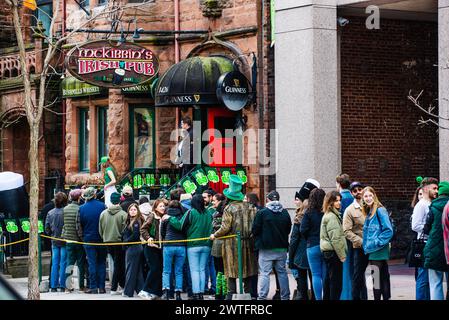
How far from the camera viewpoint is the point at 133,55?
2286 cm

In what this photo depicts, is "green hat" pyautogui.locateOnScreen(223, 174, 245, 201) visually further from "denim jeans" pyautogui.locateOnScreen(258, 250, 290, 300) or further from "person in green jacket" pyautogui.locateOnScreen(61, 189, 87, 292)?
"person in green jacket" pyautogui.locateOnScreen(61, 189, 87, 292)

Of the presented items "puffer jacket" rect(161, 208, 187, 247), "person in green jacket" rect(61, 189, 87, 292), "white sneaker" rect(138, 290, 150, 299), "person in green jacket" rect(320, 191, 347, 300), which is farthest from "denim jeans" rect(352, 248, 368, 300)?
"person in green jacket" rect(61, 189, 87, 292)

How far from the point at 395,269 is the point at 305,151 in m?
2.76

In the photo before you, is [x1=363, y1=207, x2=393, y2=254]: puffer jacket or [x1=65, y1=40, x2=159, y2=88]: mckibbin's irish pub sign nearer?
[x1=363, y1=207, x2=393, y2=254]: puffer jacket

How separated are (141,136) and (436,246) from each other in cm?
Result: 1344

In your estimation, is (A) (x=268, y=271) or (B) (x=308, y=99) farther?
(B) (x=308, y=99)

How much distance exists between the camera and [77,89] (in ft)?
88.6

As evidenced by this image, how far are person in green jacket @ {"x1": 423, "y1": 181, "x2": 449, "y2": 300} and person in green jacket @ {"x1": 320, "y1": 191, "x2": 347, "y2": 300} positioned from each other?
4.28ft

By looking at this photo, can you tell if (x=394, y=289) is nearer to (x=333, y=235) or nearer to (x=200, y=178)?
(x=333, y=235)

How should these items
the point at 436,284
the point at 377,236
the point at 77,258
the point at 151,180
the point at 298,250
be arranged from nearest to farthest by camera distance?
the point at 436,284 < the point at 377,236 < the point at 298,250 < the point at 77,258 < the point at 151,180

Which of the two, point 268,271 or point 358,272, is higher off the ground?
point 358,272

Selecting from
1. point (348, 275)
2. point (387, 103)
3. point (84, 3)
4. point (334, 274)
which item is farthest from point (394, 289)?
point (84, 3)

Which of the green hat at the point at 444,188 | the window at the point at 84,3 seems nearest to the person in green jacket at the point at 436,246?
the green hat at the point at 444,188

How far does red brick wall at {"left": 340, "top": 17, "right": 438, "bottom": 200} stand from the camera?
2175 cm
